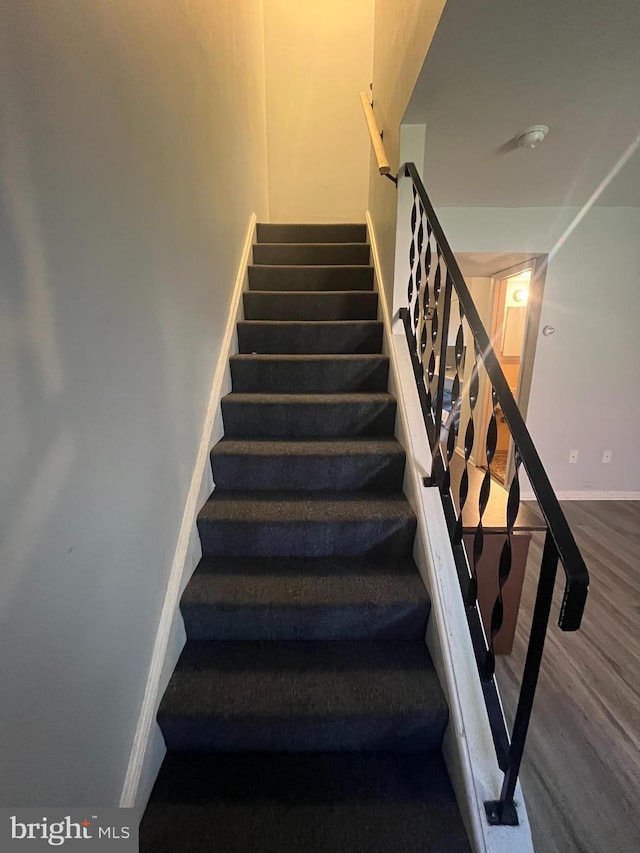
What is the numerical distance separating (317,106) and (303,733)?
466cm

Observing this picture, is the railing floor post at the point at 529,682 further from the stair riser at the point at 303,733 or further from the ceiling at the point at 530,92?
the ceiling at the point at 530,92

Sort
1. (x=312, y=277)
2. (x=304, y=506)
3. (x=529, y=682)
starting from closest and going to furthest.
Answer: (x=529, y=682)
(x=304, y=506)
(x=312, y=277)

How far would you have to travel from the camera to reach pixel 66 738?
2.47 ft

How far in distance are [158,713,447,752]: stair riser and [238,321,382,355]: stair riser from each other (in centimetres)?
171

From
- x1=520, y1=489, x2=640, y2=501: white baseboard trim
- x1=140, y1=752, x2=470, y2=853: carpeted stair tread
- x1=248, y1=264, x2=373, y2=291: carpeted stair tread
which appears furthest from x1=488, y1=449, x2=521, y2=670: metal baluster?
x1=520, y1=489, x2=640, y2=501: white baseboard trim

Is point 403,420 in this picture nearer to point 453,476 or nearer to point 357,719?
point 453,476

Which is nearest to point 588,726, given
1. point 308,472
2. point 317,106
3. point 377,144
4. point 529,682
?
point 529,682

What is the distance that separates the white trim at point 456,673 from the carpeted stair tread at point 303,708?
7 centimetres

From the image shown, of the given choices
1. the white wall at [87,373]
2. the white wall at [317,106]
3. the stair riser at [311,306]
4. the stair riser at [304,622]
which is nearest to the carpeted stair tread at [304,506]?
the white wall at [87,373]

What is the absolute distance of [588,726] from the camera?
55.7 inches

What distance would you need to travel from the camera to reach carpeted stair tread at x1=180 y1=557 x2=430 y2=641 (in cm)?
126

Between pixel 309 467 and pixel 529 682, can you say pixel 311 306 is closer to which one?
pixel 309 467

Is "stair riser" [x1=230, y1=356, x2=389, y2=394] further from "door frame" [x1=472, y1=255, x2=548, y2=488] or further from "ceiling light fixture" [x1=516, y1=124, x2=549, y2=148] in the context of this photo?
"door frame" [x1=472, y1=255, x2=548, y2=488]

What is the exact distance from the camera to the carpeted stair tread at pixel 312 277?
2.54 meters
